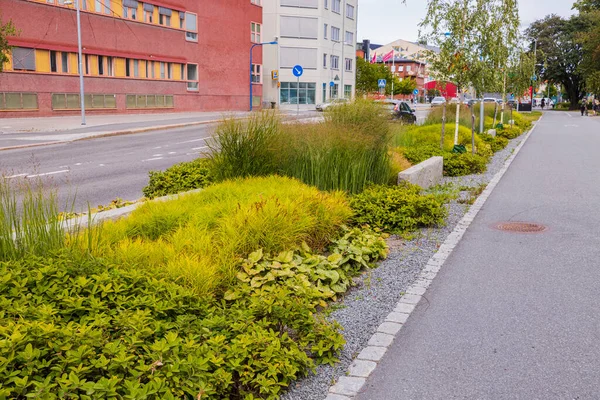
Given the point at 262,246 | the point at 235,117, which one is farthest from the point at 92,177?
the point at 262,246

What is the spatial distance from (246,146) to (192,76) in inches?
1692

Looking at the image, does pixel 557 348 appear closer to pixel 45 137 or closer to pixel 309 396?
pixel 309 396

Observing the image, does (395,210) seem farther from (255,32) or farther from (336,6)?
(336,6)

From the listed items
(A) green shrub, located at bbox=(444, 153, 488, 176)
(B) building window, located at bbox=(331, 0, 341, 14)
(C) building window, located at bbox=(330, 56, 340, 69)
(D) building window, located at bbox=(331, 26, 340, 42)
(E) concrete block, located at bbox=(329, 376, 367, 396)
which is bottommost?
(E) concrete block, located at bbox=(329, 376, 367, 396)

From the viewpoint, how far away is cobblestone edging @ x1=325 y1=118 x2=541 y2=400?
3.88 meters

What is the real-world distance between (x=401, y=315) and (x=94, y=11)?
38688mm

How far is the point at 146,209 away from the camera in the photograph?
6.45m

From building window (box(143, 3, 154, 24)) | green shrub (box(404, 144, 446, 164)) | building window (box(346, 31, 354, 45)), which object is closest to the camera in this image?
green shrub (box(404, 144, 446, 164))

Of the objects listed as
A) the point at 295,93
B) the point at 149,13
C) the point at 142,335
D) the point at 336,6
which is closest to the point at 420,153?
the point at 142,335

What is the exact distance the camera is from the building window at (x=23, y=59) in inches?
1341

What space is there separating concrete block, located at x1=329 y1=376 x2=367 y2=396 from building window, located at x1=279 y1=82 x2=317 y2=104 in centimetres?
6769

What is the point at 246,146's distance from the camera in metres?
8.91

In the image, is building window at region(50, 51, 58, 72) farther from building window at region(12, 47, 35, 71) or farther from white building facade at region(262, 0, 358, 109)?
white building facade at region(262, 0, 358, 109)

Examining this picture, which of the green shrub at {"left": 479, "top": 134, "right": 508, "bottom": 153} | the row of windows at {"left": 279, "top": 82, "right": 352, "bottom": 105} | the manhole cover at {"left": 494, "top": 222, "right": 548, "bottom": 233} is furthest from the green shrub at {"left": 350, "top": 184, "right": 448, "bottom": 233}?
the row of windows at {"left": 279, "top": 82, "right": 352, "bottom": 105}
